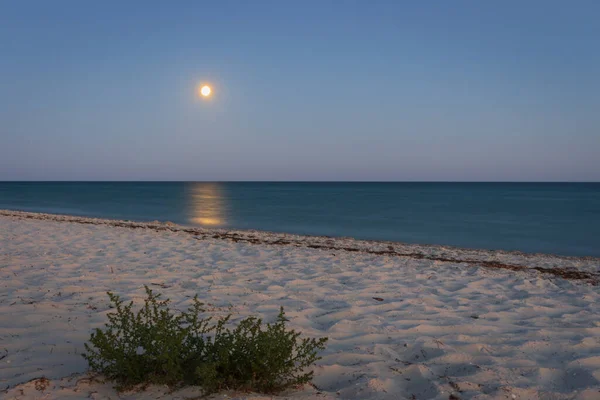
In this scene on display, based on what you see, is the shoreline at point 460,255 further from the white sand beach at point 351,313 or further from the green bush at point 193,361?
the green bush at point 193,361

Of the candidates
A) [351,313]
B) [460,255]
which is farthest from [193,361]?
[460,255]

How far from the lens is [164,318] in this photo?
2986mm

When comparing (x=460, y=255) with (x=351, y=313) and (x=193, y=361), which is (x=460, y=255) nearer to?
(x=351, y=313)

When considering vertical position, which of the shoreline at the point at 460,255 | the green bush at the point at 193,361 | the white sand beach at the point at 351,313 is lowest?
the shoreline at the point at 460,255

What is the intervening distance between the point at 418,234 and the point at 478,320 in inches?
784

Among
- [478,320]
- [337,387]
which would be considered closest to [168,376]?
[337,387]

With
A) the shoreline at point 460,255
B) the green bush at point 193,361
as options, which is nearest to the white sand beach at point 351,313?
the green bush at point 193,361

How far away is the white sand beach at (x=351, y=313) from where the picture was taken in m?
3.13

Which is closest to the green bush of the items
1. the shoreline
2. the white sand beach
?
the white sand beach

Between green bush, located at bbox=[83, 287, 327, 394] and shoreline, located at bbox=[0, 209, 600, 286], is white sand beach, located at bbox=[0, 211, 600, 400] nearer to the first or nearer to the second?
green bush, located at bbox=[83, 287, 327, 394]

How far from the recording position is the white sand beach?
3129mm

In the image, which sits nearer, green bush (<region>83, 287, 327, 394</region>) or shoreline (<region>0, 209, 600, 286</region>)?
green bush (<region>83, 287, 327, 394</region>)

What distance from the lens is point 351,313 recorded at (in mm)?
5043

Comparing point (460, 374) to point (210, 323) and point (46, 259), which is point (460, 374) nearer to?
point (210, 323)
